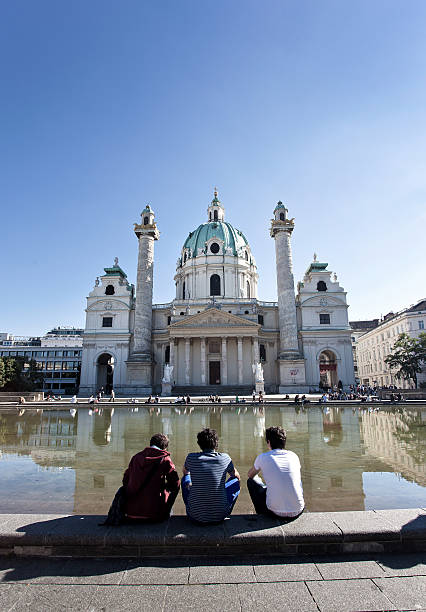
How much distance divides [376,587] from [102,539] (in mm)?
2661

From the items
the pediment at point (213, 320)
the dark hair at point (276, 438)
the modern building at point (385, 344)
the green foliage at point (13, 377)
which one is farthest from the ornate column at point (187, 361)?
the dark hair at point (276, 438)

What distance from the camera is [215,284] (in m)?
60.3

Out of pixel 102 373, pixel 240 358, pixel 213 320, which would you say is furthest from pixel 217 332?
pixel 102 373

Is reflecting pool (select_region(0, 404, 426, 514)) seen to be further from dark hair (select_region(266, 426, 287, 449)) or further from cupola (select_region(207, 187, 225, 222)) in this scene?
cupola (select_region(207, 187, 225, 222))

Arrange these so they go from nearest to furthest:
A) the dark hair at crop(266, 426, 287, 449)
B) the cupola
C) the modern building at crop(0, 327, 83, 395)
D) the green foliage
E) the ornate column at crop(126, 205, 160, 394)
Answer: the dark hair at crop(266, 426, 287, 449)
the green foliage
the ornate column at crop(126, 205, 160, 394)
the cupola
the modern building at crop(0, 327, 83, 395)

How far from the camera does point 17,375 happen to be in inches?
1921

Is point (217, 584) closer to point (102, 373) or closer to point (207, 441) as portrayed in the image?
point (207, 441)

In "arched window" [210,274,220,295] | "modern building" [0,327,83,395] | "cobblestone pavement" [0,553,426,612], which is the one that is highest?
"arched window" [210,274,220,295]

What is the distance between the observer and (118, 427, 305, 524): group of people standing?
4305 millimetres

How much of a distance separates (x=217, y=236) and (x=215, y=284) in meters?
8.25

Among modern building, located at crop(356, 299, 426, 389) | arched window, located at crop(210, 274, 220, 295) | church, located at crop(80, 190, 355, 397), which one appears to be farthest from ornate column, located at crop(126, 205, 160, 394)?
modern building, located at crop(356, 299, 426, 389)

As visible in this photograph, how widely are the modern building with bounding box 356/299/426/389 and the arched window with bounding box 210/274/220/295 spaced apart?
2895 centimetres

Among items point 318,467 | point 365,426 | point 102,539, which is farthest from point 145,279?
point 102,539

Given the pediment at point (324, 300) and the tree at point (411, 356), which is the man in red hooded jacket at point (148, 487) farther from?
the tree at point (411, 356)
